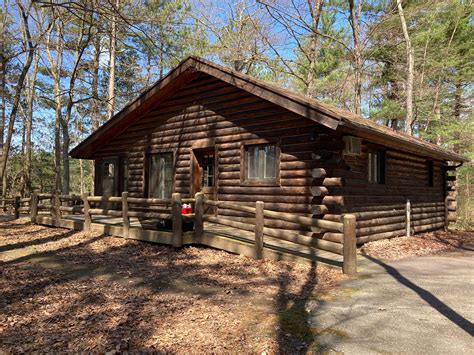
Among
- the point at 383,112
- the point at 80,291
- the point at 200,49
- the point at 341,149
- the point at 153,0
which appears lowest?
the point at 80,291

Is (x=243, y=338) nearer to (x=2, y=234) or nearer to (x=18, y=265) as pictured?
(x=18, y=265)

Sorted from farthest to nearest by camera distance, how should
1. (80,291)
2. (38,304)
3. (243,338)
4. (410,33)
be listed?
(410,33) < (80,291) < (38,304) < (243,338)

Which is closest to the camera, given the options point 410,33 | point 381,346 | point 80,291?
point 381,346

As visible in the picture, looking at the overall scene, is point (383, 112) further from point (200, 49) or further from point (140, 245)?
point (140, 245)

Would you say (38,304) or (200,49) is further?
(200,49)

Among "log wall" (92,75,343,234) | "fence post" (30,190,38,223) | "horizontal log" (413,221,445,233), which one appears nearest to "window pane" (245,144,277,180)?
"log wall" (92,75,343,234)

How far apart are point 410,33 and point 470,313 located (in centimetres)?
2105

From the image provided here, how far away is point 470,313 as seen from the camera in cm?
449

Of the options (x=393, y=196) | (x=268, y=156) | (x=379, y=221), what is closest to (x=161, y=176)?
(x=268, y=156)

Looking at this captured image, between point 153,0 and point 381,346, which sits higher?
point 153,0

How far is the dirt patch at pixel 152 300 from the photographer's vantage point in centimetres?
386

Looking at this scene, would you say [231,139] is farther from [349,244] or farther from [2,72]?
[2,72]

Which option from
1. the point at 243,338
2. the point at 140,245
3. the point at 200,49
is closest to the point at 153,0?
the point at 200,49

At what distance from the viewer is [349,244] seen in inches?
249
